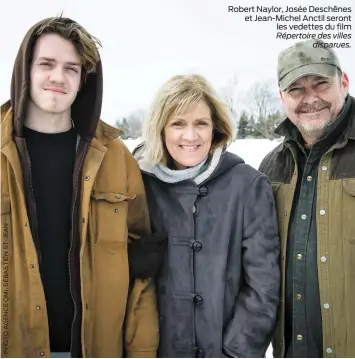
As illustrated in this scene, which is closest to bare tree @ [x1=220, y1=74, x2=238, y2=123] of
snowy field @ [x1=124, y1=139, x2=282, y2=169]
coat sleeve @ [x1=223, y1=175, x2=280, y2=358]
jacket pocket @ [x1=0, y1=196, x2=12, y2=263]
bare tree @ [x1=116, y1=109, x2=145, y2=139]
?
snowy field @ [x1=124, y1=139, x2=282, y2=169]

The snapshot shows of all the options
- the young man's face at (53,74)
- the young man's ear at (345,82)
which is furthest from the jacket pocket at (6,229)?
the young man's ear at (345,82)

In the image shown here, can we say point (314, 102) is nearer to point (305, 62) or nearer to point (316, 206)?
point (305, 62)

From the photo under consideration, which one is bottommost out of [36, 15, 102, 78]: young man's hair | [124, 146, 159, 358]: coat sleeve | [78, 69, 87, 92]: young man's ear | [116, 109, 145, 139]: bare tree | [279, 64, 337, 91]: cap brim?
[124, 146, 159, 358]: coat sleeve

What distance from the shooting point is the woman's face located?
181cm

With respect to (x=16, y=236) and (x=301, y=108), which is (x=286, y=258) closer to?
(x=301, y=108)

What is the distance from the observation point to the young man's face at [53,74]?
168 cm

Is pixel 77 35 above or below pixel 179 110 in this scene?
above

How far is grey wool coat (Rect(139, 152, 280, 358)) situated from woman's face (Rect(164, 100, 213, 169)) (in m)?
0.09

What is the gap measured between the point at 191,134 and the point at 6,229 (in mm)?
762

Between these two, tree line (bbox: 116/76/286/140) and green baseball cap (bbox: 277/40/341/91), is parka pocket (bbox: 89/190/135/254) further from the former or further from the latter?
green baseball cap (bbox: 277/40/341/91)

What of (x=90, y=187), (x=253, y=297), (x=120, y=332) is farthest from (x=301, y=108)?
(x=120, y=332)

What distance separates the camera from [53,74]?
1691 mm

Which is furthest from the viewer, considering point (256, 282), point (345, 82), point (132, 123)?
point (132, 123)

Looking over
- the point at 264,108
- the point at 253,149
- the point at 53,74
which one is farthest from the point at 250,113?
the point at 53,74
